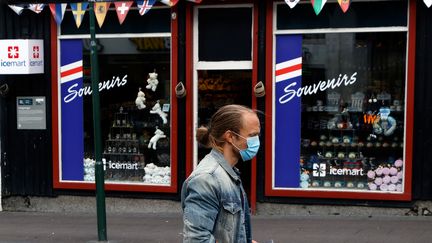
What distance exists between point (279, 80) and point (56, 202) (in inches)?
168

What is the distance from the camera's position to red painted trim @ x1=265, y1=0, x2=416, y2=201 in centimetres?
828

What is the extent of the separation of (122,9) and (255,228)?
3.91m

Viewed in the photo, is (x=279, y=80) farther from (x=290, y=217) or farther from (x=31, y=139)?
(x=31, y=139)

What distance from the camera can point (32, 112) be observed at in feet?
31.7

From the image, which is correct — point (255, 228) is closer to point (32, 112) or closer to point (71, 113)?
point (71, 113)

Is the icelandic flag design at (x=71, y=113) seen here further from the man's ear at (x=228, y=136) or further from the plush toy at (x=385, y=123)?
the man's ear at (x=228, y=136)

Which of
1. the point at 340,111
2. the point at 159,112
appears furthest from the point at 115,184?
the point at 340,111

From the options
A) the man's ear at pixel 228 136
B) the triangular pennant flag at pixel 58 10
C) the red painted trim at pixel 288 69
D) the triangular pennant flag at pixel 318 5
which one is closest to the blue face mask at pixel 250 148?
the man's ear at pixel 228 136

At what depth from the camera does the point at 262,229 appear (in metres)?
8.12

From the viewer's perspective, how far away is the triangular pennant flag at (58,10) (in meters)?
9.26

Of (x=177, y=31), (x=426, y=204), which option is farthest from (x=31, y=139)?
(x=426, y=204)

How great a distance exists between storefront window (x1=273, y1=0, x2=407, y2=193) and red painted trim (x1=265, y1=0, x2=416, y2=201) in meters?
0.09

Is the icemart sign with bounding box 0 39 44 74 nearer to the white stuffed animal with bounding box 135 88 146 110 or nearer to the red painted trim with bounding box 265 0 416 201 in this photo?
the white stuffed animal with bounding box 135 88 146 110

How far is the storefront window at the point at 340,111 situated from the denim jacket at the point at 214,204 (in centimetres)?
564
